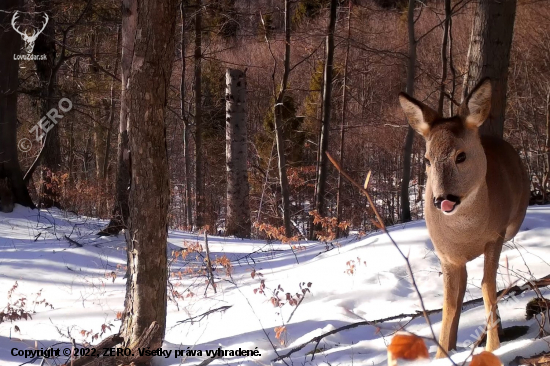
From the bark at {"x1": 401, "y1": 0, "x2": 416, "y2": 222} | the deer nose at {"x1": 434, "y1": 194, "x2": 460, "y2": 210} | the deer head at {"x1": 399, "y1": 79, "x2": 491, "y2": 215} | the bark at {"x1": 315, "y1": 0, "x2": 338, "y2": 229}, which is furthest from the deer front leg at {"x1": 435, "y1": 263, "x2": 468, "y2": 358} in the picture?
the bark at {"x1": 315, "y1": 0, "x2": 338, "y2": 229}

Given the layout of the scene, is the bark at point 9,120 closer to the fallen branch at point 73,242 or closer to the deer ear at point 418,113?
the fallen branch at point 73,242

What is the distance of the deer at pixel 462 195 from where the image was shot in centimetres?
294

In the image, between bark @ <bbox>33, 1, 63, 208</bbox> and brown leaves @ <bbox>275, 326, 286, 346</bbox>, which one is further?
bark @ <bbox>33, 1, 63, 208</bbox>

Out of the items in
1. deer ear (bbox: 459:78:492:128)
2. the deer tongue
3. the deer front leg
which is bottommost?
the deer front leg

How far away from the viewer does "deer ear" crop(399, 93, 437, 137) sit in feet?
10.3

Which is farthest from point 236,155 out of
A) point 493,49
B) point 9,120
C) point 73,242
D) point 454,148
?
point 454,148

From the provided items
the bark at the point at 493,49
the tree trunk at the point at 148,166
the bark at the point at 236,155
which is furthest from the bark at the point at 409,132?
the tree trunk at the point at 148,166

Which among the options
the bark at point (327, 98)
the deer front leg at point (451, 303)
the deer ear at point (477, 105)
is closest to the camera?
the deer ear at point (477, 105)

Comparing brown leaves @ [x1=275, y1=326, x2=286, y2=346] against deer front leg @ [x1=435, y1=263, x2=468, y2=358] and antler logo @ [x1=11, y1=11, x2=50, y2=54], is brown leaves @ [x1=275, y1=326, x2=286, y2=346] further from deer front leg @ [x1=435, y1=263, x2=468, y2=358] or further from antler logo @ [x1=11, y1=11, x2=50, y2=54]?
antler logo @ [x1=11, y1=11, x2=50, y2=54]

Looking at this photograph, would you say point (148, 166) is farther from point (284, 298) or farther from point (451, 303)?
point (451, 303)

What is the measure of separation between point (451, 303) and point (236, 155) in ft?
32.5

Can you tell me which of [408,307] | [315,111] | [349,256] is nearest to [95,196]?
[315,111]

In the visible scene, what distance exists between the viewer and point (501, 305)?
4.18 m

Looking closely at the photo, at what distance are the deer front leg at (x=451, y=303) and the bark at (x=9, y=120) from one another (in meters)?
10.3
